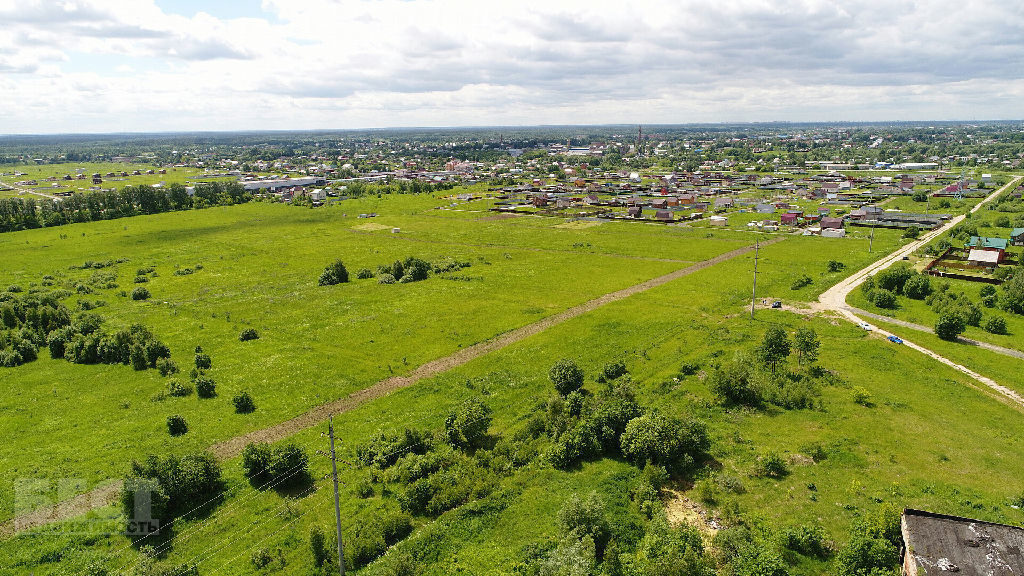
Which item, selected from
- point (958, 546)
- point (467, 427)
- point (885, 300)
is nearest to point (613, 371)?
point (467, 427)

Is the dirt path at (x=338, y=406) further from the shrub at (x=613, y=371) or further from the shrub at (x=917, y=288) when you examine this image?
the shrub at (x=917, y=288)

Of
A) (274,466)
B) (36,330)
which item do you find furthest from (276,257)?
(274,466)

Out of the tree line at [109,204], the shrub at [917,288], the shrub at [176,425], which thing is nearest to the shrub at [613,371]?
the shrub at [176,425]

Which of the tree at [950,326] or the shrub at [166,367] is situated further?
the tree at [950,326]

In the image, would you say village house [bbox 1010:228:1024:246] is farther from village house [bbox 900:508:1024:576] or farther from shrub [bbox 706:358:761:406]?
village house [bbox 900:508:1024:576]

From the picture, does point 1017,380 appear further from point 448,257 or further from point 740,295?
point 448,257

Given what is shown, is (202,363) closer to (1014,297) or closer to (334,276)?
(334,276)
